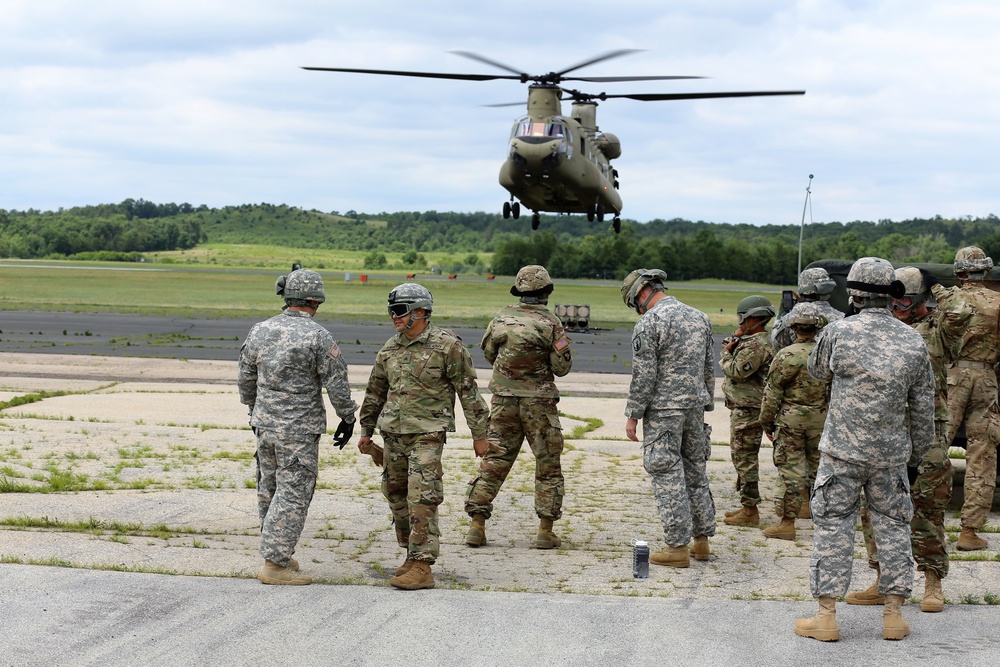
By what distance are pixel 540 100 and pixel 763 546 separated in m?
22.0

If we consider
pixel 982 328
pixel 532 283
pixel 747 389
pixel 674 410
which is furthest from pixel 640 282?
pixel 982 328

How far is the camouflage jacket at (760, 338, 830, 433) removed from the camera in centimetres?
881

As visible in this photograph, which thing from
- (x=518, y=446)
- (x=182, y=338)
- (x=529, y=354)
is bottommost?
(x=182, y=338)

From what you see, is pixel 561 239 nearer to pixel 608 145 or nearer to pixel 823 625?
pixel 608 145

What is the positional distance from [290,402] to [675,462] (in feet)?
8.81

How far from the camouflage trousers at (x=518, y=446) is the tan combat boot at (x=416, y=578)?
1.43 meters

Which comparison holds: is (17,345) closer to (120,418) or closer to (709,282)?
(120,418)

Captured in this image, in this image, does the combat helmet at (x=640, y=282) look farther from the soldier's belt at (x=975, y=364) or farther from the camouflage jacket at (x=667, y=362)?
the soldier's belt at (x=975, y=364)

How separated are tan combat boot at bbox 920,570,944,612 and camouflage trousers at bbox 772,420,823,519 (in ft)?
7.25

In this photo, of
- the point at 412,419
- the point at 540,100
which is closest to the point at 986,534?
the point at 412,419

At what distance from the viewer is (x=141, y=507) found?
9.20m

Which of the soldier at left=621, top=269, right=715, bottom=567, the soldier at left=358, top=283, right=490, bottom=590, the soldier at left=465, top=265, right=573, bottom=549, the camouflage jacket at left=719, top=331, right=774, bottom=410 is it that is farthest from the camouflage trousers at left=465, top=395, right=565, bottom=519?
the camouflage jacket at left=719, top=331, right=774, bottom=410

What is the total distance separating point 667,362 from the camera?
312 inches

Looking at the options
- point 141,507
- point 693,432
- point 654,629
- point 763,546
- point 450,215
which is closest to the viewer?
point 654,629
